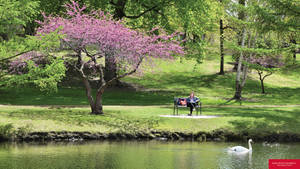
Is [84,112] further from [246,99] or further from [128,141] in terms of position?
[246,99]

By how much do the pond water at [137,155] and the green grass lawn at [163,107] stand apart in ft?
5.91

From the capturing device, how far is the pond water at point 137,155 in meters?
15.9

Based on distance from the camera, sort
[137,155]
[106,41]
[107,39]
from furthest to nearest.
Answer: [106,41]
[107,39]
[137,155]

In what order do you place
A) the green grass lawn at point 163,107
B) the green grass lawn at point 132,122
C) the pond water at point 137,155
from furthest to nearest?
1. the green grass lawn at point 163,107
2. the green grass lawn at point 132,122
3. the pond water at point 137,155

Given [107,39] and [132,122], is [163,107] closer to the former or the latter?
[132,122]

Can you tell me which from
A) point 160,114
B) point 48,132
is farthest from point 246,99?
point 48,132

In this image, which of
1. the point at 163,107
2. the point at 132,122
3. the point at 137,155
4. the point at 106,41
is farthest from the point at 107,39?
the point at 137,155

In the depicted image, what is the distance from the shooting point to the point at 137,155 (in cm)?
1773

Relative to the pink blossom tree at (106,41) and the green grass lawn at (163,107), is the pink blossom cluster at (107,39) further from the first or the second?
the green grass lawn at (163,107)

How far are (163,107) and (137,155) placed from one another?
12.7 m

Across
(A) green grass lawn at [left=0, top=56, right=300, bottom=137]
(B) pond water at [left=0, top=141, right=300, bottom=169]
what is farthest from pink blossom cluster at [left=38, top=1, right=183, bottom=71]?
(B) pond water at [left=0, top=141, right=300, bottom=169]

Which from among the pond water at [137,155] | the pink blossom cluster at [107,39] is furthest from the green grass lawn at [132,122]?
the pink blossom cluster at [107,39]

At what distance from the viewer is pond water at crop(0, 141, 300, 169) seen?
15.9m

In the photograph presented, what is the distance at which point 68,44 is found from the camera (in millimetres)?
24891
